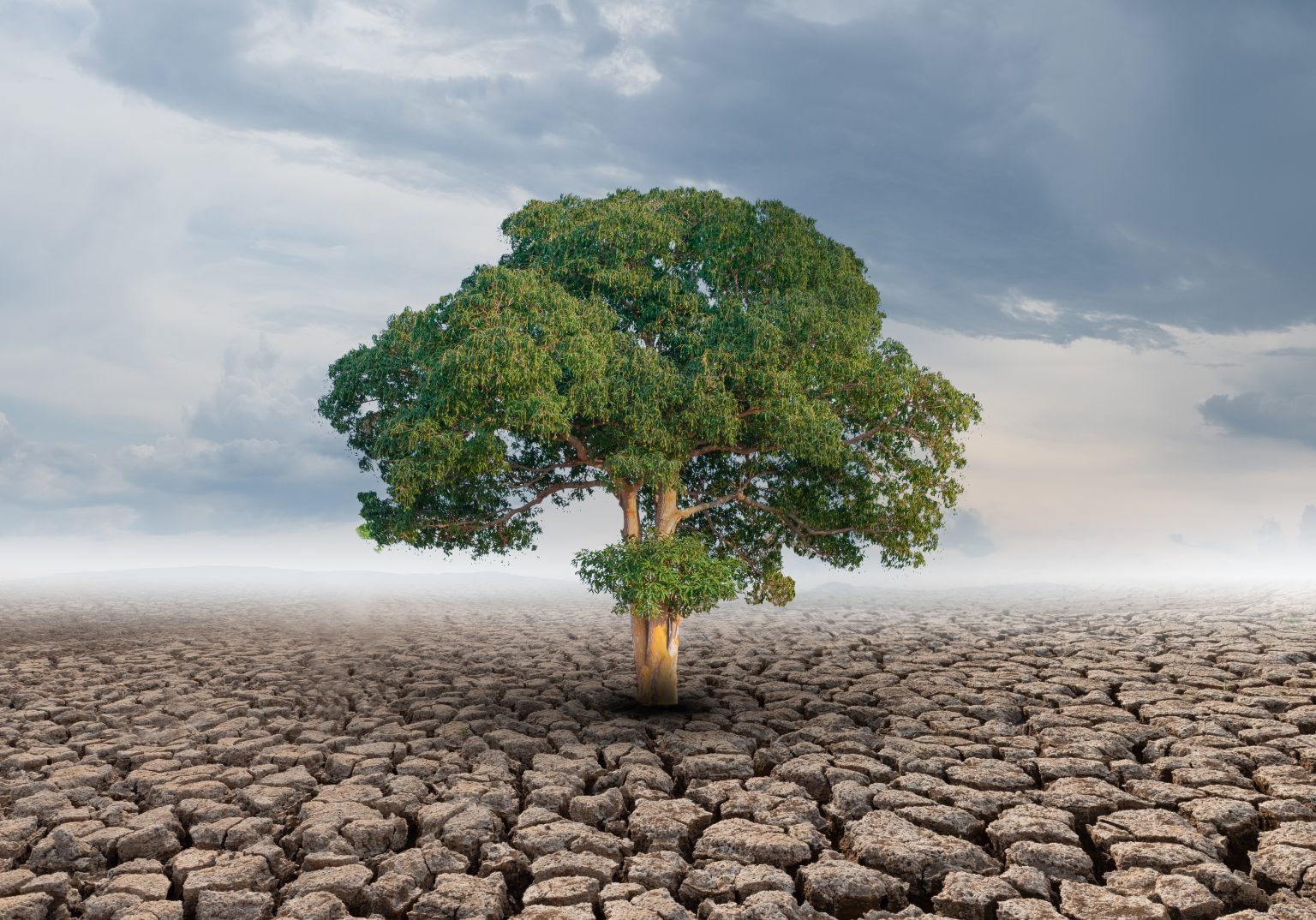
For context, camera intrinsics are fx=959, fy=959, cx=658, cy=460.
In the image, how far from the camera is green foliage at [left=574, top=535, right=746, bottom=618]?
Answer: 981 centimetres

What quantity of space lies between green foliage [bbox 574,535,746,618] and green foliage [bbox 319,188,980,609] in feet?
0.22

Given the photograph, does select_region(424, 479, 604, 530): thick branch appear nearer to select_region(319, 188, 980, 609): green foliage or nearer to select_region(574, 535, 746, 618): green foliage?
select_region(319, 188, 980, 609): green foliage

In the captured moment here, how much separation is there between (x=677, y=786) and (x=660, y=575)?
2.22 metres

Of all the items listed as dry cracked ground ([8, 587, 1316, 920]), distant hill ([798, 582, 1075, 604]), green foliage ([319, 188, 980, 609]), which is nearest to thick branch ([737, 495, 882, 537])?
green foliage ([319, 188, 980, 609])

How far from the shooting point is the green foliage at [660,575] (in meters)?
9.81

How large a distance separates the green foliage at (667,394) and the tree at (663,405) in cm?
3

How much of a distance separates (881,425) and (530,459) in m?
4.52

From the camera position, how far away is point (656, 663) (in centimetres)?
1176

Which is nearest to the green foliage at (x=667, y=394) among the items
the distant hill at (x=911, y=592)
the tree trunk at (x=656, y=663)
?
the tree trunk at (x=656, y=663)

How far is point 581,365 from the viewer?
32.8 ft

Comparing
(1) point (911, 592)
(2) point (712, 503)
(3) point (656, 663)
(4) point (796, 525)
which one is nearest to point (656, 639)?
(3) point (656, 663)

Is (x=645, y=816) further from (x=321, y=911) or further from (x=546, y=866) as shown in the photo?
(x=321, y=911)

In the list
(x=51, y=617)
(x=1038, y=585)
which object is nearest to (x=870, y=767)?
(x=51, y=617)

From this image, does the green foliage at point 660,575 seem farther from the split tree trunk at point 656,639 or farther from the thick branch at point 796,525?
the thick branch at point 796,525
